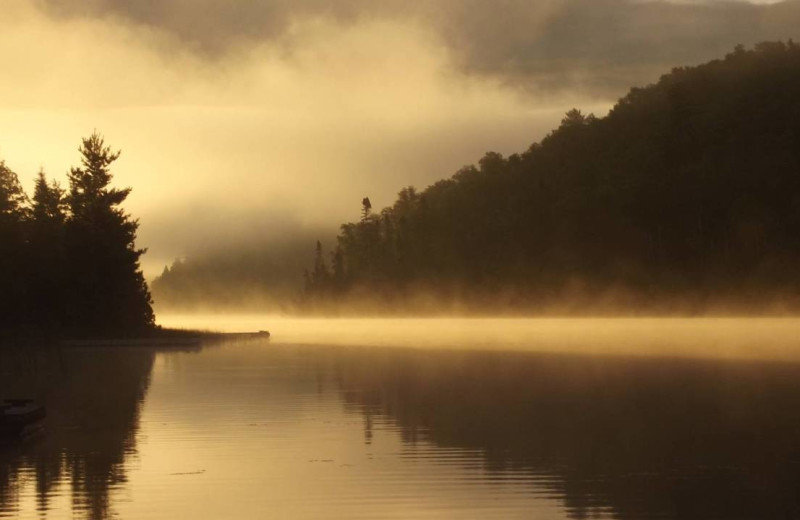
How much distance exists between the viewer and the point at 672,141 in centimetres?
16588

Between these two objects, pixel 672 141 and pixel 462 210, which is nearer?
pixel 672 141

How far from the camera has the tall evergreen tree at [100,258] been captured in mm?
74875

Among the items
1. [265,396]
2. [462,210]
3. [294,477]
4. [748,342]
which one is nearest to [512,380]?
[265,396]

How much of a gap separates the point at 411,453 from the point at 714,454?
18.4ft

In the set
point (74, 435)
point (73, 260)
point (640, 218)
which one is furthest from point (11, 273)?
point (640, 218)

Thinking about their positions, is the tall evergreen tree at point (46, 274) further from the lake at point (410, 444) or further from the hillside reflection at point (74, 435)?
the lake at point (410, 444)

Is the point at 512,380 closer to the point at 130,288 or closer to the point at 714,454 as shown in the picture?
the point at 714,454

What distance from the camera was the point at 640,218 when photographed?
529 ft

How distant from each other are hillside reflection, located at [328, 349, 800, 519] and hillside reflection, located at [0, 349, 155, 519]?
6.17 metres

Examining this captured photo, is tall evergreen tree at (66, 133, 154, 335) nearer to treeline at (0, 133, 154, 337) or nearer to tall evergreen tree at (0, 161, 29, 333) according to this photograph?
treeline at (0, 133, 154, 337)

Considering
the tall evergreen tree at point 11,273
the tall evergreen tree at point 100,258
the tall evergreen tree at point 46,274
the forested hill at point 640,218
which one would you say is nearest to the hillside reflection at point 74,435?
the tall evergreen tree at point 11,273

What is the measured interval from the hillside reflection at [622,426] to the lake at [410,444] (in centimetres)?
6

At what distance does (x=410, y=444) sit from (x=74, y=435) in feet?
24.9

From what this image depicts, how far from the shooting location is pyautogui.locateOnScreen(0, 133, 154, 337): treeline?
184ft
